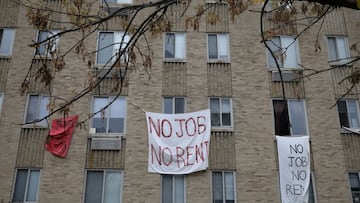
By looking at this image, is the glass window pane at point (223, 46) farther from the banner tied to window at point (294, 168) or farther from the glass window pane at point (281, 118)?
the banner tied to window at point (294, 168)

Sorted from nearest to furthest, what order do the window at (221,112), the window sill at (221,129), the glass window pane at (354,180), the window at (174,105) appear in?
the glass window pane at (354,180) < the window sill at (221,129) < the window at (221,112) < the window at (174,105)

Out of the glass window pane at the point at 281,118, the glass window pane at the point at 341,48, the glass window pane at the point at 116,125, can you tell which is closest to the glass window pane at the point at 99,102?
the glass window pane at the point at 116,125

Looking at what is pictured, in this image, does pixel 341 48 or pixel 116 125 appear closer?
pixel 116 125

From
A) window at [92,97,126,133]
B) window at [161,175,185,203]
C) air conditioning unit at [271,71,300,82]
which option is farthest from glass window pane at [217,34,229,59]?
window at [161,175,185,203]

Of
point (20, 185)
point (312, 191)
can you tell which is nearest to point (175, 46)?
point (312, 191)

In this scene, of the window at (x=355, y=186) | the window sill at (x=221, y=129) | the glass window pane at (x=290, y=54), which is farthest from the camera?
the glass window pane at (x=290, y=54)

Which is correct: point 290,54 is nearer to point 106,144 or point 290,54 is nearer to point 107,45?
point 107,45

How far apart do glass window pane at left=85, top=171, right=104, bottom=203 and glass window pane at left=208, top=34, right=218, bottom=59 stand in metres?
6.34

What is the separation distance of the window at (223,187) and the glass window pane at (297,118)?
10.1 feet

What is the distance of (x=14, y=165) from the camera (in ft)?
47.2

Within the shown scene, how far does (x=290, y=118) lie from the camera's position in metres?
15.7

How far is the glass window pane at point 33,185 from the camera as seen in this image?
14.1 m

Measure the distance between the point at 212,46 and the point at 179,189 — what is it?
19.6 feet

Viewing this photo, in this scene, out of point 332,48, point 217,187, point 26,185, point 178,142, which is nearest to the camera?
point 26,185
